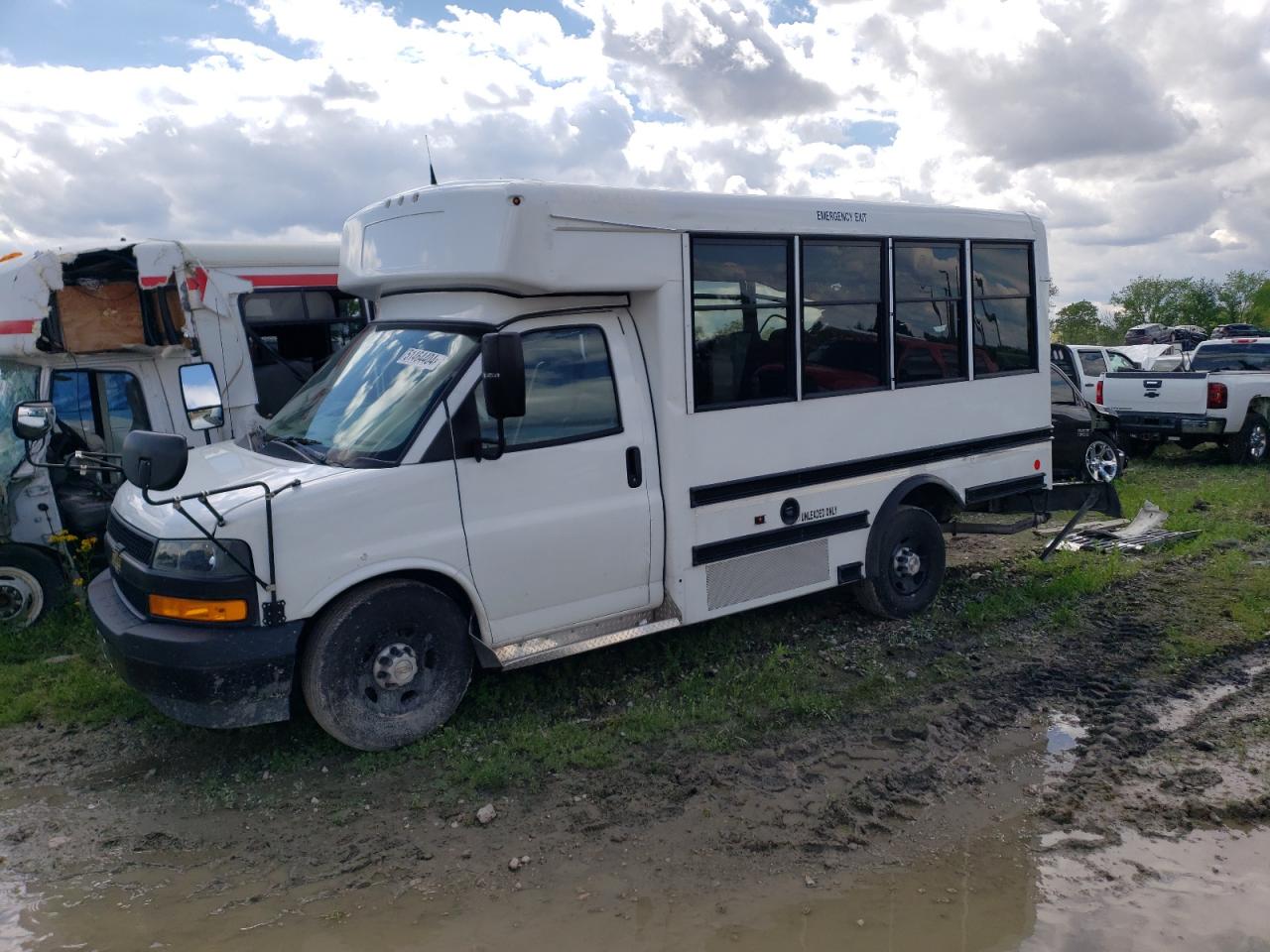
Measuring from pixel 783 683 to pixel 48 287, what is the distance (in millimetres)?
5855

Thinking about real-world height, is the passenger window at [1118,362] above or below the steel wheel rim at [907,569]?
above

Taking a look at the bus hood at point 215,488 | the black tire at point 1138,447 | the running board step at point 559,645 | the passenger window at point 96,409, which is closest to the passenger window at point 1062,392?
the black tire at point 1138,447

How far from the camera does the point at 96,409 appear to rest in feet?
26.5

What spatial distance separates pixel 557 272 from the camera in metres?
5.48

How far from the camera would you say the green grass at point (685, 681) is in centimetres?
530

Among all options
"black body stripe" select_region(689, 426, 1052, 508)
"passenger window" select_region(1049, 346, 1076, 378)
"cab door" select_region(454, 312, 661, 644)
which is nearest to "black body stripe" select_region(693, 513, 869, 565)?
"black body stripe" select_region(689, 426, 1052, 508)

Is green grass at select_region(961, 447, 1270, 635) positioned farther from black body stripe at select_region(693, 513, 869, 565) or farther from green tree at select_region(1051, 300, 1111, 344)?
green tree at select_region(1051, 300, 1111, 344)

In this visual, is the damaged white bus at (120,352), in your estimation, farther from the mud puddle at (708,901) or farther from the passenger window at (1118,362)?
the passenger window at (1118,362)

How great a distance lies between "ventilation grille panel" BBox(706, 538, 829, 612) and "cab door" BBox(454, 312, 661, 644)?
480mm

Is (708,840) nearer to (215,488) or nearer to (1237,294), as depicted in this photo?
(215,488)

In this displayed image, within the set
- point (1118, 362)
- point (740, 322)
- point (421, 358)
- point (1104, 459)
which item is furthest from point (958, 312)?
point (1118, 362)

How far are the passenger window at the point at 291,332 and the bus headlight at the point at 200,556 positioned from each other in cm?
391

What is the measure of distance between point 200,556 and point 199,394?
85.2 inches

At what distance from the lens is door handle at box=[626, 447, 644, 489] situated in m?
5.83
